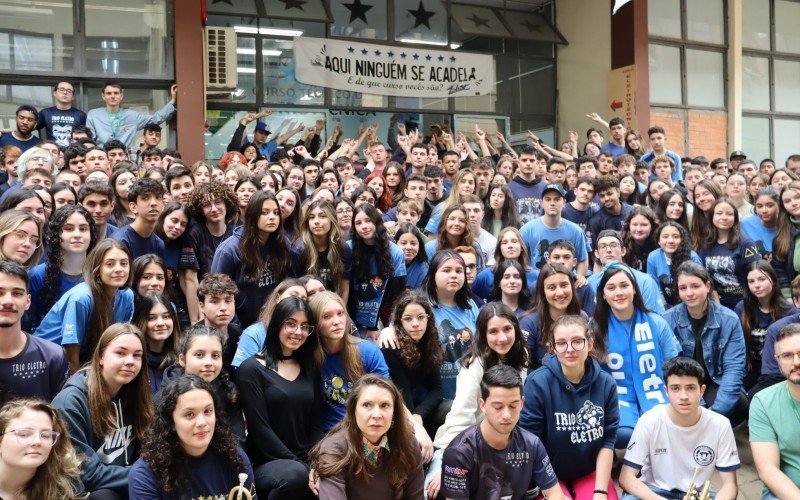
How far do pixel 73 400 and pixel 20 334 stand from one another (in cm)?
47

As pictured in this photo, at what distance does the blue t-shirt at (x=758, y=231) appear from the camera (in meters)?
6.52

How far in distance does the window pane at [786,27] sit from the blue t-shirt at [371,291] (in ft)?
45.4

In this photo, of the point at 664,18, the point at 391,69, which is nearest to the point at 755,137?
the point at 664,18

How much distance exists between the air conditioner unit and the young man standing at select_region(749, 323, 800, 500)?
29.2ft

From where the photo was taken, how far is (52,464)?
3.09 m

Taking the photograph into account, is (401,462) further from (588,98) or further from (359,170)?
(588,98)

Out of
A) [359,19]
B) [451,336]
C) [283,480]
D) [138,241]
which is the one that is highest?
[359,19]

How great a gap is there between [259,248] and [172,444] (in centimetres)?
204

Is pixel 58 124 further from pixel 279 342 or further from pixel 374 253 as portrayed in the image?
pixel 279 342

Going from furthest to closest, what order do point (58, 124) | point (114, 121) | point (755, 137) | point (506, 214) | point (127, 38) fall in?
point (755, 137) → point (127, 38) → point (114, 121) → point (58, 124) → point (506, 214)

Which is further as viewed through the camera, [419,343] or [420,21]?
[420,21]

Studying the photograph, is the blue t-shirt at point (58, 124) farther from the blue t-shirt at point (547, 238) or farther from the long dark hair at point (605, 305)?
the long dark hair at point (605, 305)

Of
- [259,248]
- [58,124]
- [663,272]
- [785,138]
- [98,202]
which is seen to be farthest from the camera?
[785,138]

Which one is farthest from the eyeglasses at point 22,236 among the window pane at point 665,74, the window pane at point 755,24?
the window pane at point 755,24
